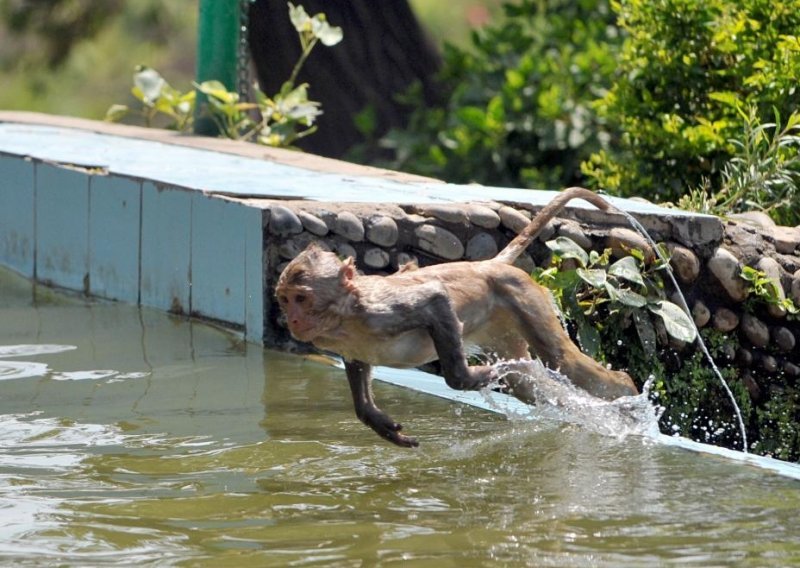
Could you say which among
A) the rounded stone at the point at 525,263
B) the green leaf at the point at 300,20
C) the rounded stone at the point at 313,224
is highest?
the green leaf at the point at 300,20

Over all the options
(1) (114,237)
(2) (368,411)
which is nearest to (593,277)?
(2) (368,411)

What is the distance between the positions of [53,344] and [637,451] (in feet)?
10.00

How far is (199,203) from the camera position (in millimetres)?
7086

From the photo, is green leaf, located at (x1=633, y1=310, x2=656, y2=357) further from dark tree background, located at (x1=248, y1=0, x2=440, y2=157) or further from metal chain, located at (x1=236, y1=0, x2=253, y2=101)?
dark tree background, located at (x1=248, y1=0, x2=440, y2=157)

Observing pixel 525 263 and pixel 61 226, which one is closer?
pixel 525 263

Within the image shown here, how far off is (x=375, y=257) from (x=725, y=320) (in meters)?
1.68

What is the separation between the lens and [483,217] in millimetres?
6820

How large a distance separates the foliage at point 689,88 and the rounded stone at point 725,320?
1.50m

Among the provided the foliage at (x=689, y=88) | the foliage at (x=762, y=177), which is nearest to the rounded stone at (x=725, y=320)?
the foliage at (x=762, y=177)

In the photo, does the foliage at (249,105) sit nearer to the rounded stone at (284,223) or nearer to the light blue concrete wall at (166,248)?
the light blue concrete wall at (166,248)

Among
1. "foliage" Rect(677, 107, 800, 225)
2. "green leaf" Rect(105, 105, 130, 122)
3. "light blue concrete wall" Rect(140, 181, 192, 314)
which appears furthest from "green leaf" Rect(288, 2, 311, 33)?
"foliage" Rect(677, 107, 800, 225)

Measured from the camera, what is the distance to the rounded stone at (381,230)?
21.9ft

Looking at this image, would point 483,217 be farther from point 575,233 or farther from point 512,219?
point 575,233

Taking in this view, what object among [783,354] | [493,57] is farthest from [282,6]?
[783,354]
